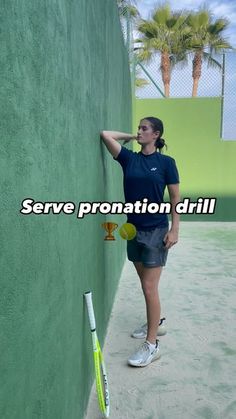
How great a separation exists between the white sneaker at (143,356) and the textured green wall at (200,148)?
5.89m

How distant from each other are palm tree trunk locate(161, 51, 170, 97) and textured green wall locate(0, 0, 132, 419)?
22.2 feet

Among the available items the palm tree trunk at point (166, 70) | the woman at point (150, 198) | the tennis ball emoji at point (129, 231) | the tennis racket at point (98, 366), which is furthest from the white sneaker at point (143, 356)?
the palm tree trunk at point (166, 70)

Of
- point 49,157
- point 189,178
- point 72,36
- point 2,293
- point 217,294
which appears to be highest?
point 72,36

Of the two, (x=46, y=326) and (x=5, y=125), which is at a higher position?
(x=5, y=125)

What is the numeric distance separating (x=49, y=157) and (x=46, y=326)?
1.76ft

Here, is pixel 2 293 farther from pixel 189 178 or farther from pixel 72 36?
pixel 189 178

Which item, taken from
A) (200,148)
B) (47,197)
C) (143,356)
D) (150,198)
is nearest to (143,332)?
(143,356)

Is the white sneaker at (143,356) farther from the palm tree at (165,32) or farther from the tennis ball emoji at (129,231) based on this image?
the palm tree at (165,32)

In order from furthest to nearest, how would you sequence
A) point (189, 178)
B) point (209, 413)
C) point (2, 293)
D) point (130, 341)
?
point (189, 178)
point (130, 341)
point (209, 413)
point (2, 293)

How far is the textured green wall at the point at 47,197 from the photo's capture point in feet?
3.30

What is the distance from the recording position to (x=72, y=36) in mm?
1803

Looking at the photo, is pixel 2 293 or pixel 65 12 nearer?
pixel 2 293

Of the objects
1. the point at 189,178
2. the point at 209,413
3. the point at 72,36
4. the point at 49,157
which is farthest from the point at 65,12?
the point at 189,178

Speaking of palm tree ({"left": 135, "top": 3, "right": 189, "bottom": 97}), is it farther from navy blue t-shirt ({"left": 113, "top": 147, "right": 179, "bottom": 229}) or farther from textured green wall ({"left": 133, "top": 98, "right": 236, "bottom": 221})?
navy blue t-shirt ({"left": 113, "top": 147, "right": 179, "bottom": 229})
